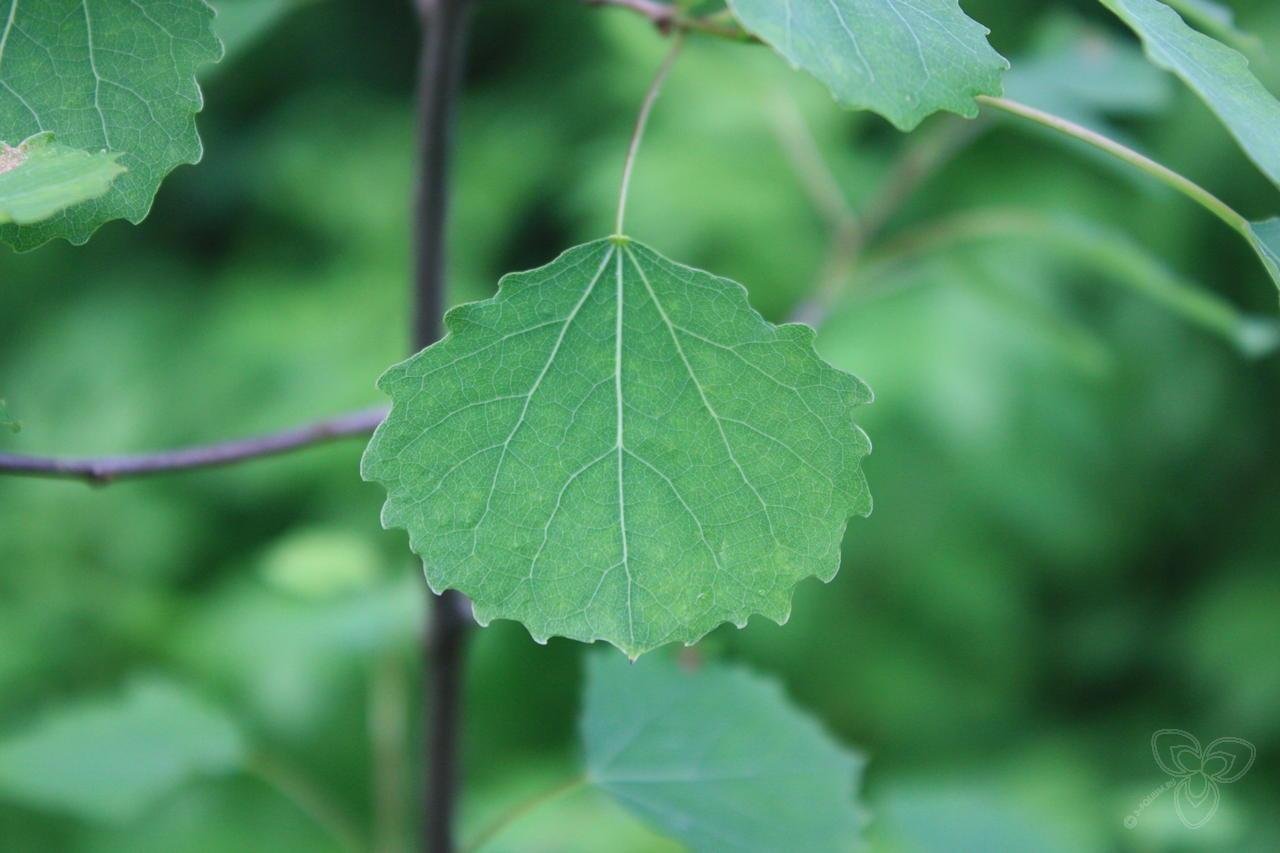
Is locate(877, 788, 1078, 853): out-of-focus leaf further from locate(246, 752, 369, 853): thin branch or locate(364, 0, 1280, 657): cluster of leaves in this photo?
locate(364, 0, 1280, 657): cluster of leaves

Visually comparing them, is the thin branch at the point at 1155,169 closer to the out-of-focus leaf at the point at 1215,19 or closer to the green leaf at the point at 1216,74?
the green leaf at the point at 1216,74

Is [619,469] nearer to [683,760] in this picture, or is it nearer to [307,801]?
[683,760]

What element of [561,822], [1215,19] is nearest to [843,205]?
[1215,19]

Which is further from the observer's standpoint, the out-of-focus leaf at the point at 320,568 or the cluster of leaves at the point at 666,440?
the out-of-focus leaf at the point at 320,568

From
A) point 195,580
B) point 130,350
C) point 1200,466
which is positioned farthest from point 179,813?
point 1200,466

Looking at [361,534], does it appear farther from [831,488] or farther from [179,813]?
[831,488]

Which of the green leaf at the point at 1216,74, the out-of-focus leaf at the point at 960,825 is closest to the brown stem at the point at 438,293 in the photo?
the green leaf at the point at 1216,74

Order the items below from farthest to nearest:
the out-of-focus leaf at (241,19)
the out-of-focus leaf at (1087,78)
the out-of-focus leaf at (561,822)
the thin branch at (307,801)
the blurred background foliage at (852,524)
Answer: the blurred background foliage at (852,524) < the out-of-focus leaf at (561,822) < the out-of-focus leaf at (1087,78) < the thin branch at (307,801) < the out-of-focus leaf at (241,19)
